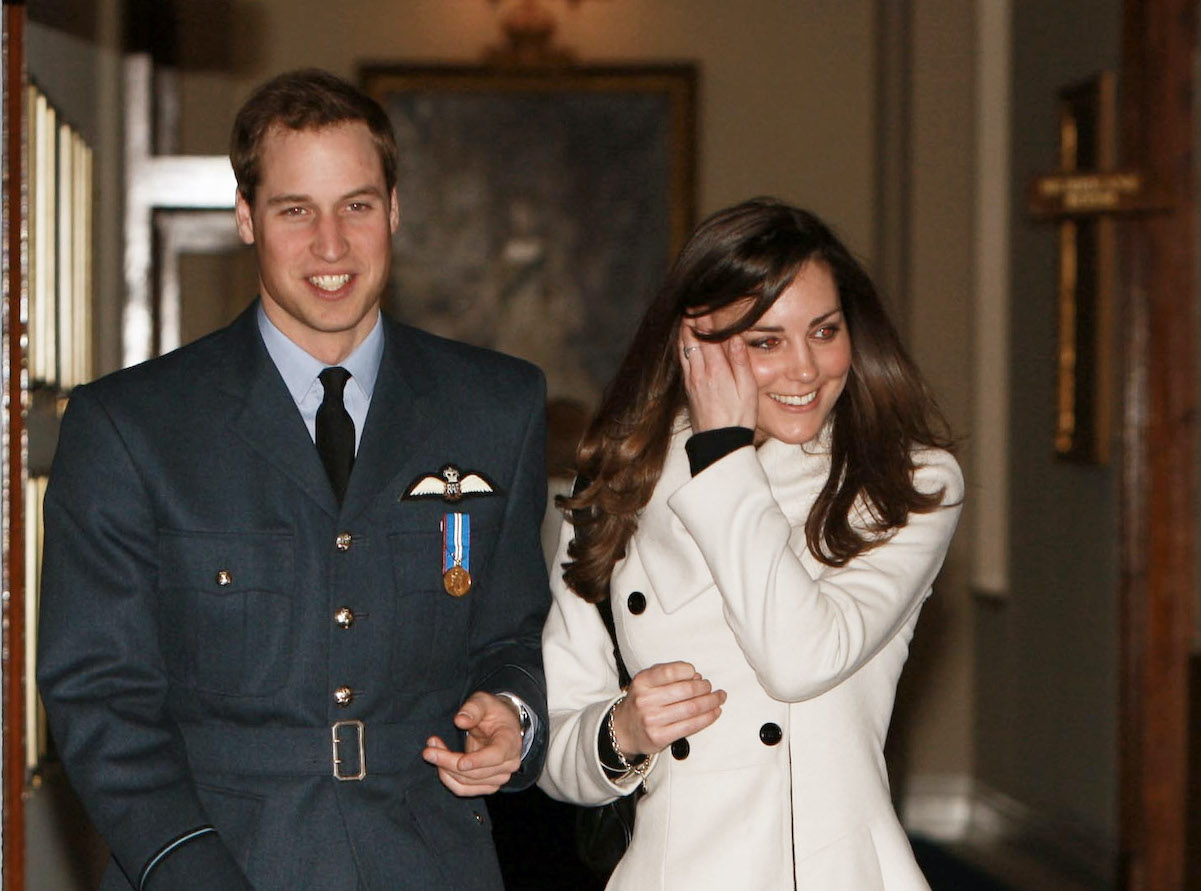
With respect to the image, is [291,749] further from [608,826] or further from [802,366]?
[802,366]

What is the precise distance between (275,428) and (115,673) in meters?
0.38

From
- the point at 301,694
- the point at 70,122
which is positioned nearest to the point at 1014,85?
the point at 70,122

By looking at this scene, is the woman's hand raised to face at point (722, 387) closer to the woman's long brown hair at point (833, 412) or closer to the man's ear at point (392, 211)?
the woman's long brown hair at point (833, 412)

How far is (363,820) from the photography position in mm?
2170

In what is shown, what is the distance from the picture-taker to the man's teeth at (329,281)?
7.30 ft

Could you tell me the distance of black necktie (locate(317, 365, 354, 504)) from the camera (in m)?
2.28

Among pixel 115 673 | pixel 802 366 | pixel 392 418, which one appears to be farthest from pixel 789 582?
pixel 115 673

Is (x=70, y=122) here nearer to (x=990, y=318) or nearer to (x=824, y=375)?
(x=824, y=375)

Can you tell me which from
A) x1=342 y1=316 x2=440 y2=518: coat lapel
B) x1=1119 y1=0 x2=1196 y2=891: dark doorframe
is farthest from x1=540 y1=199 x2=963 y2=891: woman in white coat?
x1=1119 y1=0 x2=1196 y2=891: dark doorframe

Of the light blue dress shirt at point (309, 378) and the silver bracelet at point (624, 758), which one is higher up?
the light blue dress shirt at point (309, 378)

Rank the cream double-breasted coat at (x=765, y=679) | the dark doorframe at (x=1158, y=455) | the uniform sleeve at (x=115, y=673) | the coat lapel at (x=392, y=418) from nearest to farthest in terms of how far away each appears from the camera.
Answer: the uniform sleeve at (x=115, y=673)
the cream double-breasted coat at (x=765, y=679)
the coat lapel at (x=392, y=418)
the dark doorframe at (x=1158, y=455)

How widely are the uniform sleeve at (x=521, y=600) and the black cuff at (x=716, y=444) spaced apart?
0.95 feet

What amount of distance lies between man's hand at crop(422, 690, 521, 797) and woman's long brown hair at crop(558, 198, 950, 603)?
24cm

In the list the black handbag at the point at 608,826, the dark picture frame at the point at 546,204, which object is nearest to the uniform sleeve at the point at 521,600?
the black handbag at the point at 608,826
